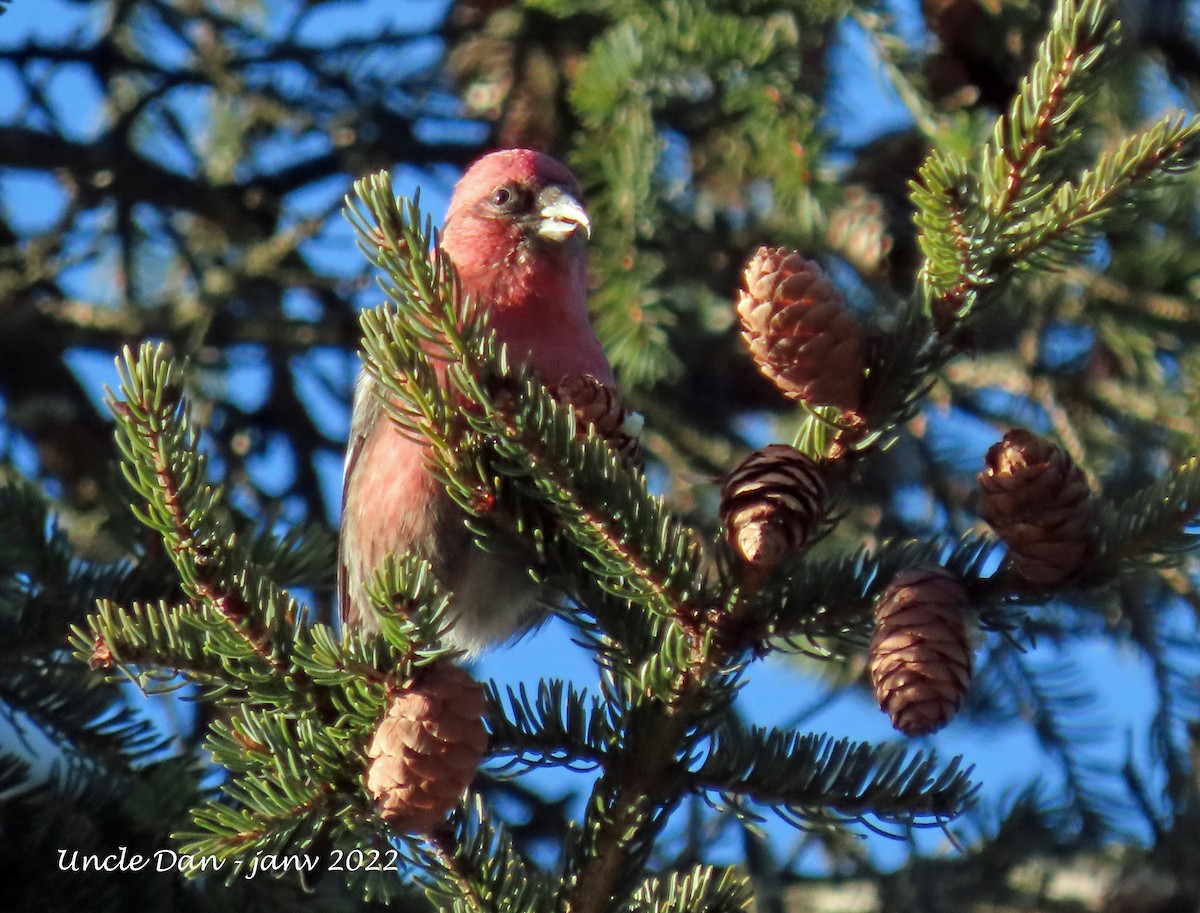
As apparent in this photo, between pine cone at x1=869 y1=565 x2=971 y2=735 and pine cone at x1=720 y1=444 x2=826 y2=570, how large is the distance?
0.16 meters

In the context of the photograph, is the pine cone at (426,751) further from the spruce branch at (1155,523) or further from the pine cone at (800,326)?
the spruce branch at (1155,523)

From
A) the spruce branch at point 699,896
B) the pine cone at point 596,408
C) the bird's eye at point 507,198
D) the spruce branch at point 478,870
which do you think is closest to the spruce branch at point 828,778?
the spruce branch at point 699,896

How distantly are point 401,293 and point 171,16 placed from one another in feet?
11.2

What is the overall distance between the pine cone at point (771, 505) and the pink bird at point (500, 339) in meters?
1.02

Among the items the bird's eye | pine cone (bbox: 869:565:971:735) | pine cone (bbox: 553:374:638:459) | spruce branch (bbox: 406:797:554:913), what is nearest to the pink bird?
the bird's eye

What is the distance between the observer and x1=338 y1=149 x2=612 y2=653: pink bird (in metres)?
2.94

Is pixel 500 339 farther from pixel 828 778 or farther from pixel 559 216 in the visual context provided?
pixel 828 778

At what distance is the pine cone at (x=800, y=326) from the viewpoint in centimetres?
178

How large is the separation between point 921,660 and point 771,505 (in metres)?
0.27

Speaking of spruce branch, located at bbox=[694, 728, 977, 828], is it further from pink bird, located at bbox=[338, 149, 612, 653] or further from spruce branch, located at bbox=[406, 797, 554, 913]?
pink bird, located at bbox=[338, 149, 612, 653]

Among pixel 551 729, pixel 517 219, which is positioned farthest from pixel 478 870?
pixel 517 219

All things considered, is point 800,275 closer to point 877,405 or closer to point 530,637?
point 877,405

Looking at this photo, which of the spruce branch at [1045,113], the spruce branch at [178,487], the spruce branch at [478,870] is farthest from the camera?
the spruce branch at [478,870]

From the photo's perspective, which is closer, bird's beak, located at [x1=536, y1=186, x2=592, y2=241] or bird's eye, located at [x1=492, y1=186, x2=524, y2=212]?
bird's beak, located at [x1=536, y1=186, x2=592, y2=241]
